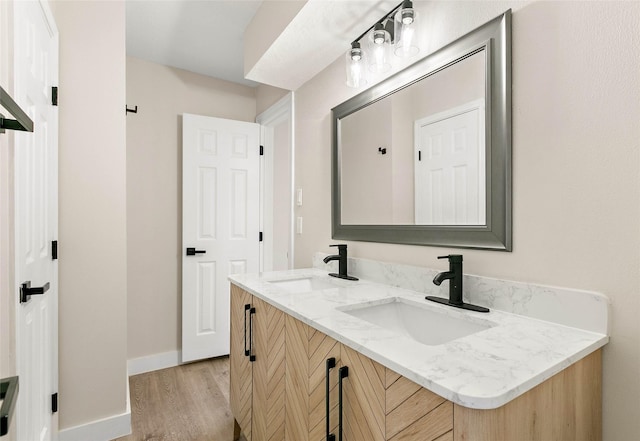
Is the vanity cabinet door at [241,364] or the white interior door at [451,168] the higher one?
the white interior door at [451,168]

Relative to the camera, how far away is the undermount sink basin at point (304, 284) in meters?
1.75

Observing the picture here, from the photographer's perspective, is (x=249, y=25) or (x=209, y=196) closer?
(x=249, y=25)

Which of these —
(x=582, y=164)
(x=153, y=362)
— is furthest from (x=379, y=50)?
(x=153, y=362)

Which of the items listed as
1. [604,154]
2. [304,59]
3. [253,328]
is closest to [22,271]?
[253,328]

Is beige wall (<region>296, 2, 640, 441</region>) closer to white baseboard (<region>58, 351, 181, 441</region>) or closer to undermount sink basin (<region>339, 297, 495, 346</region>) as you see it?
undermount sink basin (<region>339, 297, 495, 346</region>)

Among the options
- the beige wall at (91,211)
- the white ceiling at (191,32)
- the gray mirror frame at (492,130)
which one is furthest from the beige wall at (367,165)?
the beige wall at (91,211)

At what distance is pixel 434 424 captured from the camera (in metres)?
0.66

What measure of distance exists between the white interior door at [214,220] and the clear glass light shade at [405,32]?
1904mm

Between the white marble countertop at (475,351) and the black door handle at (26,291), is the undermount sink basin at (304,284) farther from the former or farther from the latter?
the black door handle at (26,291)

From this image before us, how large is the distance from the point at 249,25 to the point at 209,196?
1357mm

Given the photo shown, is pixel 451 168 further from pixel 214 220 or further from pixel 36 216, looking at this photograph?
pixel 214 220

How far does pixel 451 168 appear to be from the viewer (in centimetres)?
132

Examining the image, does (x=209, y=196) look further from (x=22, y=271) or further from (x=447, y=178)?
(x=447, y=178)

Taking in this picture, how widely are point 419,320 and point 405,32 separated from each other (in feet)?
3.76
